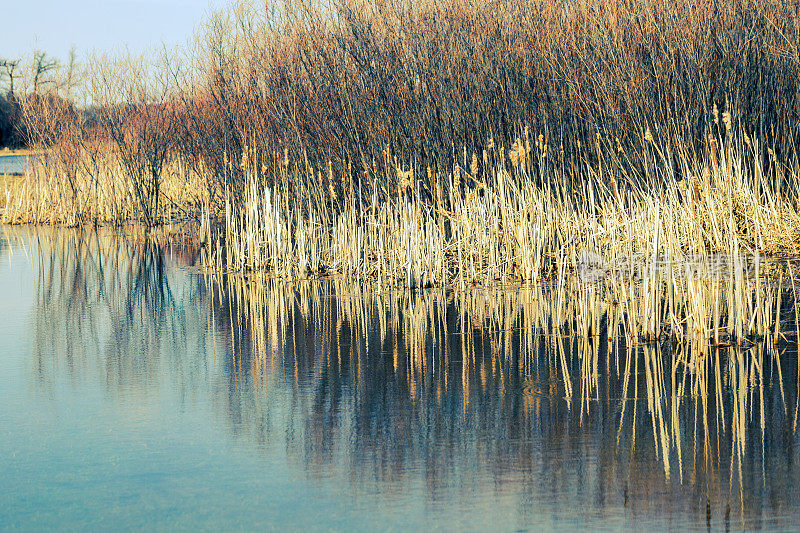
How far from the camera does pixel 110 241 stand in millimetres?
13562

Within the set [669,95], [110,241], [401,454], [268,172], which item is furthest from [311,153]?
[401,454]

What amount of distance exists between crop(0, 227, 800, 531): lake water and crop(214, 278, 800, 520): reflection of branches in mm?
15

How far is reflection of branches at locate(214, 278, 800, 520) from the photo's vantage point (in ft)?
11.9

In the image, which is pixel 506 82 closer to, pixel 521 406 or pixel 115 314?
pixel 115 314

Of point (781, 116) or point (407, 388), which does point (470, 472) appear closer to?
point (407, 388)

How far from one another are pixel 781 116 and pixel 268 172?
5608 mm

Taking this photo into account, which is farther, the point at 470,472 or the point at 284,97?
the point at 284,97

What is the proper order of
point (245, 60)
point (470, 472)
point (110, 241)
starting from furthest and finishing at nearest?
point (110, 241), point (245, 60), point (470, 472)

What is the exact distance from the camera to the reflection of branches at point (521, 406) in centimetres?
363

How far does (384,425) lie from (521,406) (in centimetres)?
74

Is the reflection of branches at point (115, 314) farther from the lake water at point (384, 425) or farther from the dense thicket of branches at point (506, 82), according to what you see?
the dense thicket of branches at point (506, 82)

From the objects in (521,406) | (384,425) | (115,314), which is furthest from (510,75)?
(384,425)

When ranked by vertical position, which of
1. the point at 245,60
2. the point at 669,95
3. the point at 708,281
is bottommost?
the point at 708,281

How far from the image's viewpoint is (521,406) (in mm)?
4641
